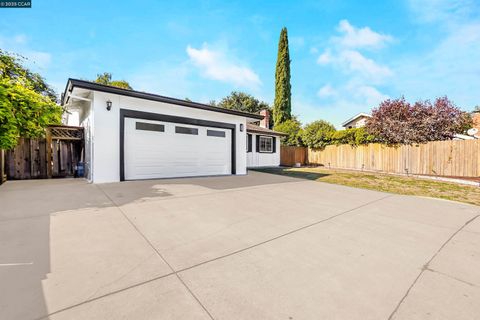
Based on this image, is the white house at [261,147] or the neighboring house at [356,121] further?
the neighboring house at [356,121]

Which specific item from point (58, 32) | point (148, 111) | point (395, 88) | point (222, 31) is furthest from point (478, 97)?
point (58, 32)

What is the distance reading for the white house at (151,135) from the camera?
673 cm

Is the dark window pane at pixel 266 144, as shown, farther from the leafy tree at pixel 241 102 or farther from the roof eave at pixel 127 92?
the leafy tree at pixel 241 102

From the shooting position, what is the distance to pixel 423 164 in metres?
11.6

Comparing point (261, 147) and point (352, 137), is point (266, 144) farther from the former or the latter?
point (352, 137)

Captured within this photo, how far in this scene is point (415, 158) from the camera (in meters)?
12.0

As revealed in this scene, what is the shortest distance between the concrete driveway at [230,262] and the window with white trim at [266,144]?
11.4 metres

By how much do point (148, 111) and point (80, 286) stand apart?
6.88m

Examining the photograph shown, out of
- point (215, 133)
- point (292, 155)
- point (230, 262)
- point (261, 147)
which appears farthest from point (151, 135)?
point (292, 155)

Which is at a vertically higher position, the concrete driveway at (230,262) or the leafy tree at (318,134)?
the leafy tree at (318,134)

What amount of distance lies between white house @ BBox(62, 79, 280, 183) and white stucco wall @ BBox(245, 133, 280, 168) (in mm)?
4222

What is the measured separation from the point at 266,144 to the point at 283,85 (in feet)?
36.9

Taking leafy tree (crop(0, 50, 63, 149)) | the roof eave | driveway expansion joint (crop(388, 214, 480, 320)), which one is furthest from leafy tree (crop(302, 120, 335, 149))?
leafy tree (crop(0, 50, 63, 149))

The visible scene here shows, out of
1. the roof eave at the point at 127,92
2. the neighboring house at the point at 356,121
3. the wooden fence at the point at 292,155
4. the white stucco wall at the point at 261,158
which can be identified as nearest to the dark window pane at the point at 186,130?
the roof eave at the point at 127,92
